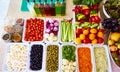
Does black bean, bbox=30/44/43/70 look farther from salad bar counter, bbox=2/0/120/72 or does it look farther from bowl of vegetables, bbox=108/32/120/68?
bowl of vegetables, bbox=108/32/120/68

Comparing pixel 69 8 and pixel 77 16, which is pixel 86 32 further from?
pixel 69 8

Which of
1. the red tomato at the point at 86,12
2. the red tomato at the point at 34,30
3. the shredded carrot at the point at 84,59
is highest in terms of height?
the red tomato at the point at 86,12

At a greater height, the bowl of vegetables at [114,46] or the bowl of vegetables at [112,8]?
the bowl of vegetables at [112,8]

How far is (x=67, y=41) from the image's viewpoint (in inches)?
47.6

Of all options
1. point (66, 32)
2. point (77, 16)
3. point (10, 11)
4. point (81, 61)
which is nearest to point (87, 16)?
point (77, 16)

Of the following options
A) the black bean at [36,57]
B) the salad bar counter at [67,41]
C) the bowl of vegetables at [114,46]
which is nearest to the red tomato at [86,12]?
→ the salad bar counter at [67,41]

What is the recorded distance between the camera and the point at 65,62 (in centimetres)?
111

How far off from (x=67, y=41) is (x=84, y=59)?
6.2 inches

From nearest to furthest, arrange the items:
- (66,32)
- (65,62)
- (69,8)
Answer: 1. (65,62)
2. (66,32)
3. (69,8)

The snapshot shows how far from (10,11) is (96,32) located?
64 cm

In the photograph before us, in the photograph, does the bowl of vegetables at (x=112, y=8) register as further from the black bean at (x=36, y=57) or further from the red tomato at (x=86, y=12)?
the black bean at (x=36, y=57)

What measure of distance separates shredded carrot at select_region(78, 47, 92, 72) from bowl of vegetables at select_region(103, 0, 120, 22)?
0.25 metres

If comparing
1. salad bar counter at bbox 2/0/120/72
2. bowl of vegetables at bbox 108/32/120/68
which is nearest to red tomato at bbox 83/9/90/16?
salad bar counter at bbox 2/0/120/72

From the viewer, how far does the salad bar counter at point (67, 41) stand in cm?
112
